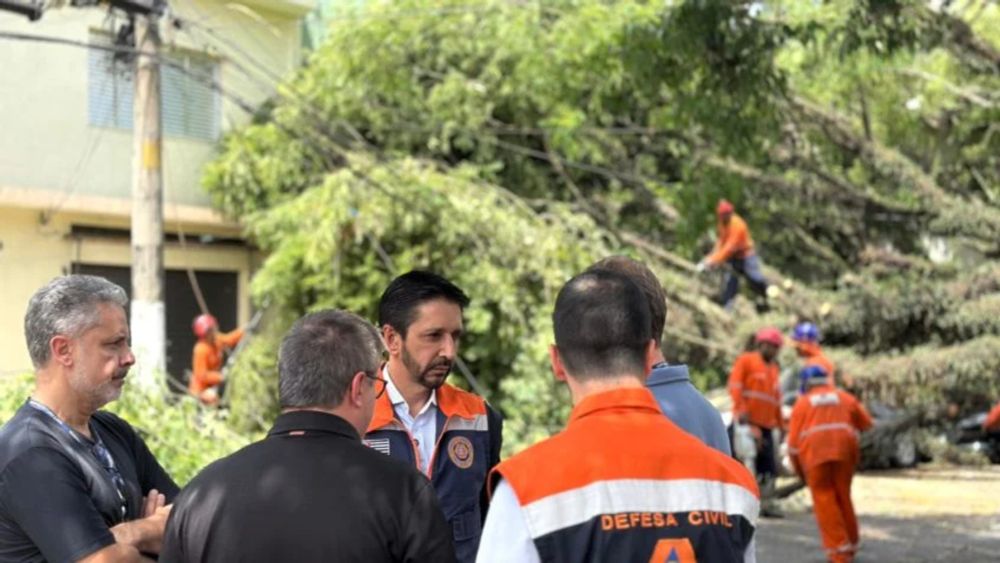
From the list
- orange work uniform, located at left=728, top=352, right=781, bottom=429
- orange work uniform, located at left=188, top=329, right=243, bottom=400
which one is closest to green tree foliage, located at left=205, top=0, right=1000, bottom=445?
orange work uniform, located at left=188, top=329, right=243, bottom=400

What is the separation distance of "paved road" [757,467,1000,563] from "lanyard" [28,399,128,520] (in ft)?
26.3

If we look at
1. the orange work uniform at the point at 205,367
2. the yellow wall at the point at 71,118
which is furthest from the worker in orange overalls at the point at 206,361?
the yellow wall at the point at 71,118

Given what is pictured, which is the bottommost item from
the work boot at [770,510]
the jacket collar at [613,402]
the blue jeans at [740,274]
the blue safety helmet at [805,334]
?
the work boot at [770,510]

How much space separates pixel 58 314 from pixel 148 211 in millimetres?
8056

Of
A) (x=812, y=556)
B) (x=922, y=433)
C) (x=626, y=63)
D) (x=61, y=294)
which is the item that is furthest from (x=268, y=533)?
(x=922, y=433)

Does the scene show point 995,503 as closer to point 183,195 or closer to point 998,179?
point 998,179

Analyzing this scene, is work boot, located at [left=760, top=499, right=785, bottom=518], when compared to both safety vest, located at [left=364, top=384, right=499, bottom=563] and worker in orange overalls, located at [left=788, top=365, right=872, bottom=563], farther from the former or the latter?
safety vest, located at [left=364, top=384, right=499, bottom=563]

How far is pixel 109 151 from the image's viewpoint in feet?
53.9

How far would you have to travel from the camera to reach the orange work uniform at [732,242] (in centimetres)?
1411

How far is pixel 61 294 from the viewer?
11.1ft

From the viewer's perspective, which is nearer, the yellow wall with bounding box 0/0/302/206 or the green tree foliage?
the green tree foliage

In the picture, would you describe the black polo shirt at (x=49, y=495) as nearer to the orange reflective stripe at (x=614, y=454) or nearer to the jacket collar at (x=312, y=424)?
the jacket collar at (x=312, y=424)

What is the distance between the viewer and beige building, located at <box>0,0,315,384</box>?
15281 mm

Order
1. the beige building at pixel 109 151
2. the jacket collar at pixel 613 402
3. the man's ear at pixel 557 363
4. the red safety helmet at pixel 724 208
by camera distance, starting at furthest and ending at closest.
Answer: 1. the beige building at pixel 109 151
2. the red safety helmet at pixel 724 208
3. the man's ear at pixel 557 363
4. the jacket collar at pixel 613 402
